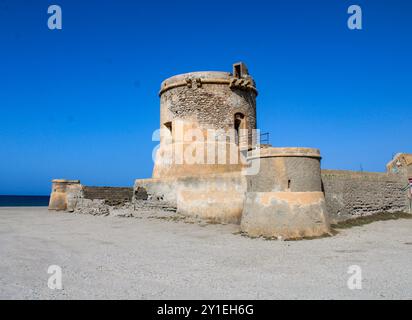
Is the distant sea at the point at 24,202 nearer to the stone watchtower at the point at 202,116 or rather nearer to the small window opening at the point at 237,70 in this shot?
the stone watchtower at the point at 202,116

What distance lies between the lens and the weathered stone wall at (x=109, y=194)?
58.5 ft

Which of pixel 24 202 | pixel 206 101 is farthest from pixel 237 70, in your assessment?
pixel 24 202

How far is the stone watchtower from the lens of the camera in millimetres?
15195

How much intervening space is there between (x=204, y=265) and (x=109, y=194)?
46.1 feet

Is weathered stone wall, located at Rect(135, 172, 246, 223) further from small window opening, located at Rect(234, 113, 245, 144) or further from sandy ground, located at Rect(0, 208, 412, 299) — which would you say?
small window opening, located at Rect(234, 113, 245, 144)

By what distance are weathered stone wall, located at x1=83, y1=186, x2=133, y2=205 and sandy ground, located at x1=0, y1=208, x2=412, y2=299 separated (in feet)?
25.3

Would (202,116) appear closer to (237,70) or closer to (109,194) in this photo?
(237,70)

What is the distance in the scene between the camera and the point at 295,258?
6.46m

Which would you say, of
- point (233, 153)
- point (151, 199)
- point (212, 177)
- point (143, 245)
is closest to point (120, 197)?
point (151, 199)

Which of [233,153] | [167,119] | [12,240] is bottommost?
[12,240]
